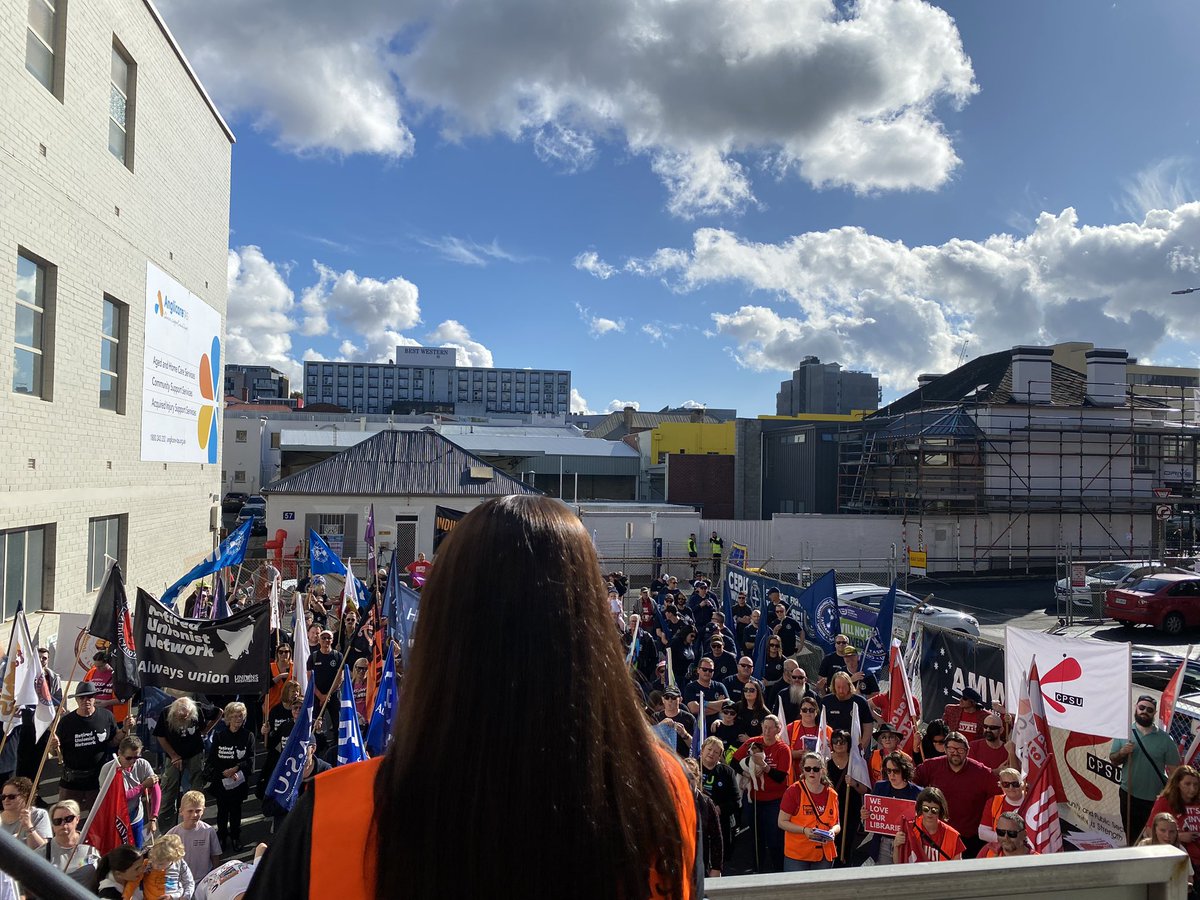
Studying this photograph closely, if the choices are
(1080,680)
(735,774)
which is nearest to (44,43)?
(735,774)

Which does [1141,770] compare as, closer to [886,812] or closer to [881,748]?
[881,748]

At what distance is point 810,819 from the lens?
6688 mm

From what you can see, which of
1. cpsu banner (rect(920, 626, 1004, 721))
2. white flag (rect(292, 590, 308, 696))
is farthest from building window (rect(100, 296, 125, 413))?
cpsu banner (rect(920, 626, 1004, 721))

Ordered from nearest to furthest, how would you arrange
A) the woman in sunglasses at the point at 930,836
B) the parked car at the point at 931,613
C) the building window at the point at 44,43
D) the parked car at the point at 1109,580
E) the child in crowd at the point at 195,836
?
the woman in sunglasses at the point at 930,836 < the child in crowd at the point at 195,836 < the building window at the point at 44,43 < the parked car at the point at 931,613 < the parked car at the point at 1109,580

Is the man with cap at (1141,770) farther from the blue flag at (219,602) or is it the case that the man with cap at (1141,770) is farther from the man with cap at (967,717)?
the blue flag at (219,602)

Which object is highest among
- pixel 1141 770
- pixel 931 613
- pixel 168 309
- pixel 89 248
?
pixel 89 248

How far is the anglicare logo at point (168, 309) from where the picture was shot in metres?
18.0

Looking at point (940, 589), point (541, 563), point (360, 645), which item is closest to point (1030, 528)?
point (940, 589)

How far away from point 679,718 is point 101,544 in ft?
41.3

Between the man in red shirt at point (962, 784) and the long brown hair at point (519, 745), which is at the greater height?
the long brown hair at point (519, 745)

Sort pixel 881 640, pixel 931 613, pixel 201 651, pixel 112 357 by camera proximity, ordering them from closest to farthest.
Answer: pixel 201 651 → pixel 881 640 → pixel 112 357 → pixel 931 613

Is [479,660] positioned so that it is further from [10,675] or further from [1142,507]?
[1142,507]

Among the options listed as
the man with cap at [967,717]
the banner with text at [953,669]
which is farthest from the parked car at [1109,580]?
the man with cap at [967,717]

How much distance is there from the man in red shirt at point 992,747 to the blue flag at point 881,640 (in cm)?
355
